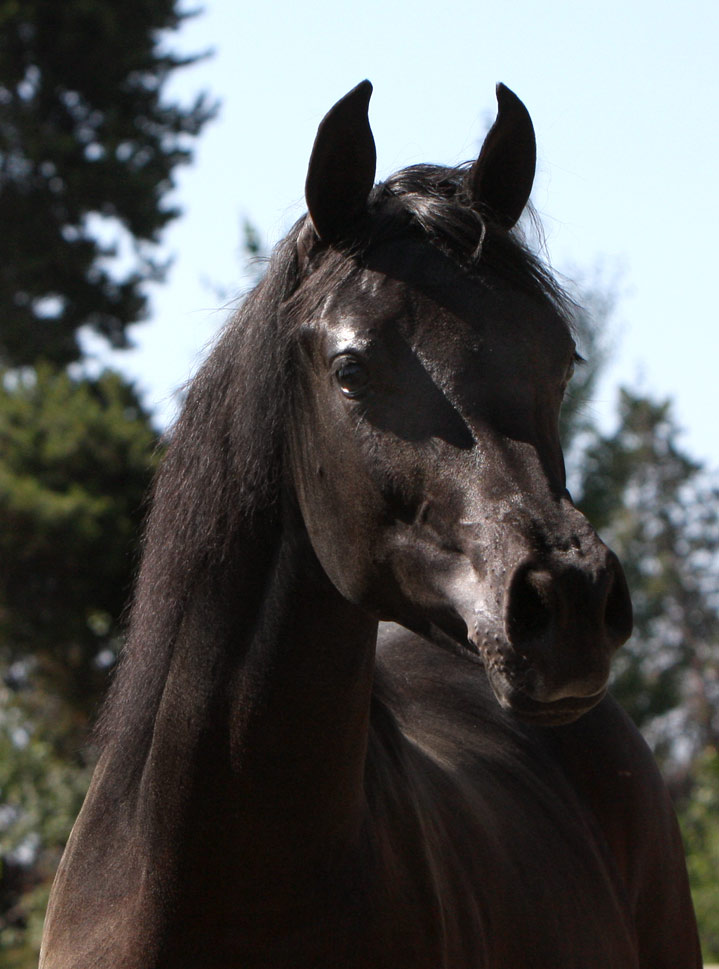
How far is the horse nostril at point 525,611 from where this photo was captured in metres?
1.61

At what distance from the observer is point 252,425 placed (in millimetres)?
2127

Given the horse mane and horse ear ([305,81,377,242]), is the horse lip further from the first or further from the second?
horse ear ([305,81,377,242])

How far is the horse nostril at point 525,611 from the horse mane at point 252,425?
2.04 feet

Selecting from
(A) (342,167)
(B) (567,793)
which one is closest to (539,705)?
(A) (342,167)

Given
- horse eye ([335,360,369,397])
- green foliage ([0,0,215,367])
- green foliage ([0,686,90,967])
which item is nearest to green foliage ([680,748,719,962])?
green foliage ([0,686,90,967])

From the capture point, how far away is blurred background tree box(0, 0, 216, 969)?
1034cm

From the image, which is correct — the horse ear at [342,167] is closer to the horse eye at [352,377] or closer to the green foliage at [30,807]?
the horse eye at [352,377]

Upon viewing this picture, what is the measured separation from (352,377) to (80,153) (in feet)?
48.5

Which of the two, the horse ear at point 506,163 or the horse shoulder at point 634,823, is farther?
the horse shoulder at point 634,823

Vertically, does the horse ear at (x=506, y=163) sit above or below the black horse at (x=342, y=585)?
above

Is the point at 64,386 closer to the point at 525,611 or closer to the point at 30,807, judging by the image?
the point at 30,807

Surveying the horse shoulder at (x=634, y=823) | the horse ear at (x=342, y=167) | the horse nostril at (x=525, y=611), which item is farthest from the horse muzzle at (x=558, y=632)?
the horse shoulder at (x=634, y=823)

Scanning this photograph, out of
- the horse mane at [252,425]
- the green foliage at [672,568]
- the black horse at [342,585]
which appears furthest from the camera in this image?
the green foliage at [672,568]

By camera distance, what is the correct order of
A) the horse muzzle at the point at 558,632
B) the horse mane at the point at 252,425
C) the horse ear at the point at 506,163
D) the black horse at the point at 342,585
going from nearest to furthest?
the horse muzzle at the point at 558,632
the black horse at the point at 342,585
the horse mane at the point at 252,425
the horse ear at the point at 506,163
